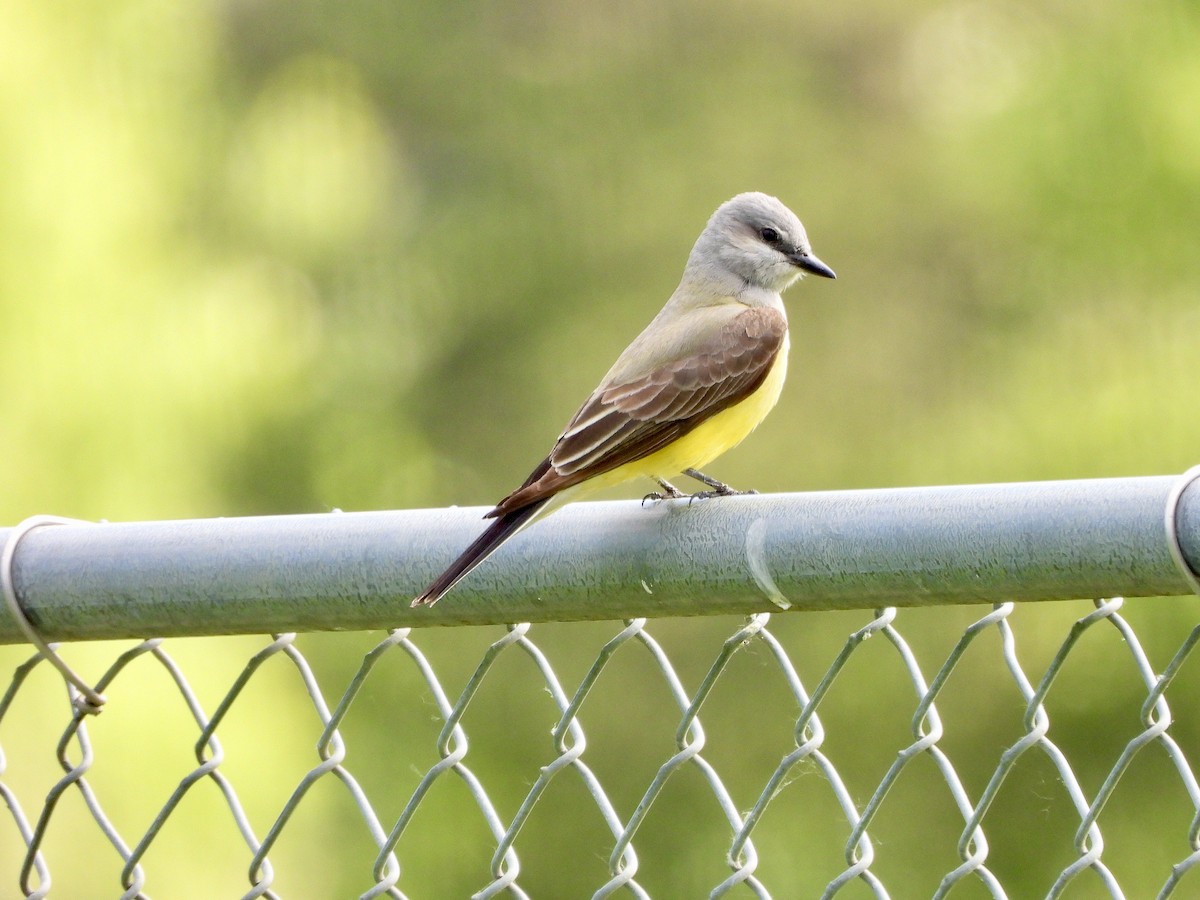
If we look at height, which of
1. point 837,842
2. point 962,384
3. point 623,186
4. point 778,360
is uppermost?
point 623,186

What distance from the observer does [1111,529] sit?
1.58m

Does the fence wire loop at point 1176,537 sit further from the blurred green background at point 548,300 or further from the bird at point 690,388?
the blurred green background at point 548,300

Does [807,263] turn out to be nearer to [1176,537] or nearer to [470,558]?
[470,558]

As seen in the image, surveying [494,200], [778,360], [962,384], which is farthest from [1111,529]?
[494,200]

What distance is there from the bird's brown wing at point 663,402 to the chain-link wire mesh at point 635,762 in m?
1.82

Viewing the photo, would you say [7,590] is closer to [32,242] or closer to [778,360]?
[778,360]

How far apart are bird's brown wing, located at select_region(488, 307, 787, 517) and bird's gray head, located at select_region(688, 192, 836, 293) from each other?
0.52m

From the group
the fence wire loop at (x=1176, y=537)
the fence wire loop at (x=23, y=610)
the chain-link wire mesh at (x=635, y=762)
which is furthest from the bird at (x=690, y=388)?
the chain-link wire mesh at (x=635, y=762)

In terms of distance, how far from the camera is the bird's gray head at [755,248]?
13.2ft

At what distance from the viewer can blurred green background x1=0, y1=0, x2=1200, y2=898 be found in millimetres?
8773

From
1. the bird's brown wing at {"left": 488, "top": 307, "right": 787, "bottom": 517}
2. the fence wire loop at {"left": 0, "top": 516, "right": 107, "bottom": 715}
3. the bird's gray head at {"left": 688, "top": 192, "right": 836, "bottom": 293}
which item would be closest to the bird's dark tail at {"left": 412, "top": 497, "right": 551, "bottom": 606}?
the bird's brown wing at {"left": 488, "top": 307, "right": 787, "bottom": 517}

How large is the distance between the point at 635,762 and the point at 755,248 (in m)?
9.80

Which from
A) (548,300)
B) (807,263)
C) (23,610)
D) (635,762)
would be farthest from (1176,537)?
(548,300)

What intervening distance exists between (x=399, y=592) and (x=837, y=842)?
32.4 feet
